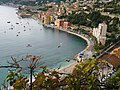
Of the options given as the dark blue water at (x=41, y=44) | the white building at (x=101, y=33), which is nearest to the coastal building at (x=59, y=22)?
the dark blue water at (x=41, y=44)

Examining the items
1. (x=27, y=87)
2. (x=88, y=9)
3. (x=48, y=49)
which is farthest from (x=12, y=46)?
(x=27, y=87)

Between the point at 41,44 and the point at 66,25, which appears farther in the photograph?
the point at 66,25

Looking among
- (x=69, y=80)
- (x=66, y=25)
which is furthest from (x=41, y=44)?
(x=69, y=80)

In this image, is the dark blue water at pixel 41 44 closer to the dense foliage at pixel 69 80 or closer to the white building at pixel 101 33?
the white building at pixel 101 33

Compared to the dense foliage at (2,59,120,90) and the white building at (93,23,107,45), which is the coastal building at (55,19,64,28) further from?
the dense foliage at (2,59,120,90)

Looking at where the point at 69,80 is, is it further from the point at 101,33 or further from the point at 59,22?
the point at 59,22

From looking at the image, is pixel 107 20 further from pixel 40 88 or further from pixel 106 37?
pixel 40 88

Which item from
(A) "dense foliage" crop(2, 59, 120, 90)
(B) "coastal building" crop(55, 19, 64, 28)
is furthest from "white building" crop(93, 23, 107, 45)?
(A) "dense foliage" crop(2, 59, 120, 90)

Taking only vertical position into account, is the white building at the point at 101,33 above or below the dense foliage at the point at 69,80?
below
